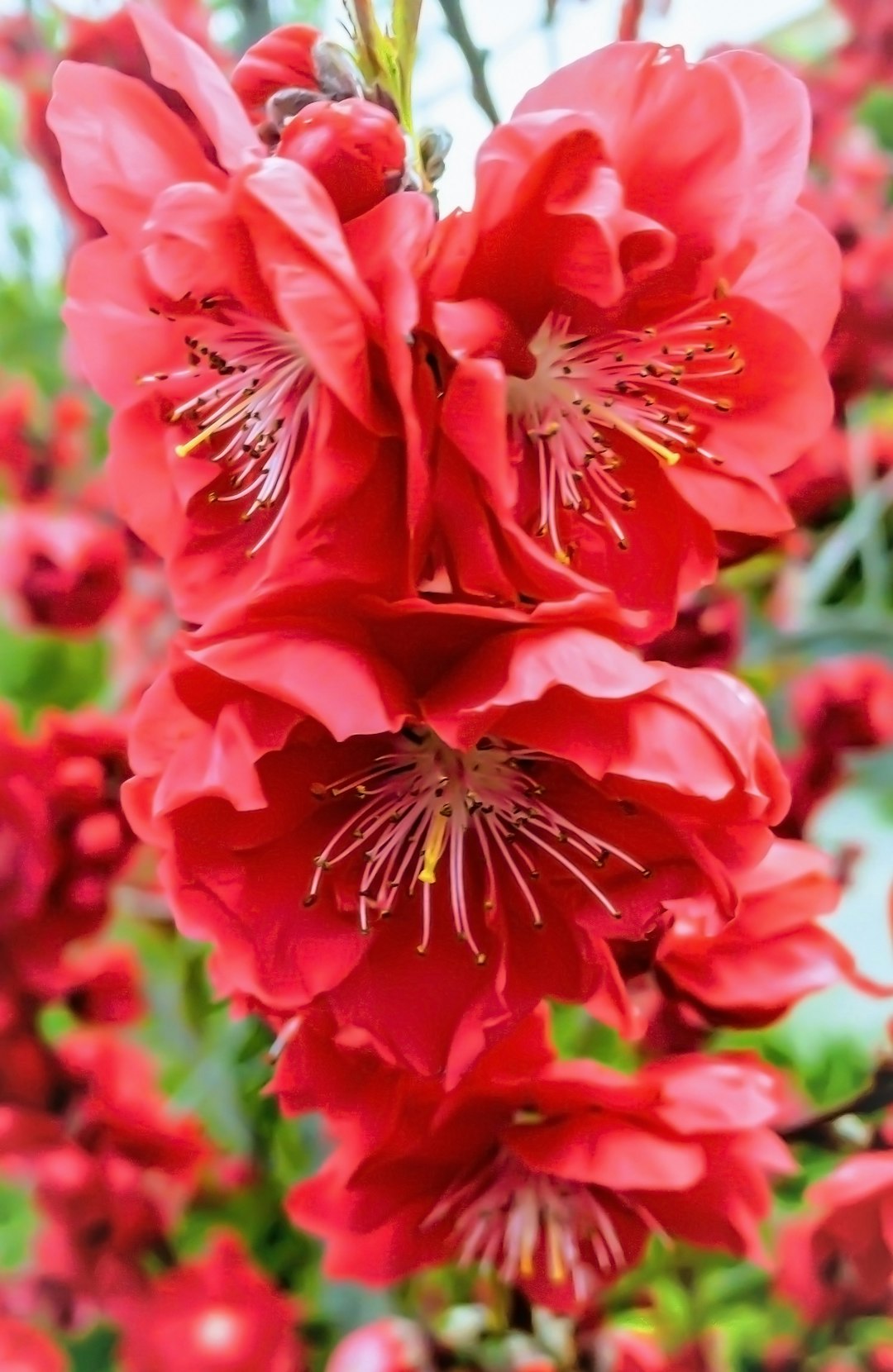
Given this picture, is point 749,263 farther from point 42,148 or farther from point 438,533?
point 42,148

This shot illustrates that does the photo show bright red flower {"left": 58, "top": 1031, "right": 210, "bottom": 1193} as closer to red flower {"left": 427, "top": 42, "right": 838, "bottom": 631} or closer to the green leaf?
the green leaf

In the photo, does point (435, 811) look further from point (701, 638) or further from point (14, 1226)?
point (14, 1226)

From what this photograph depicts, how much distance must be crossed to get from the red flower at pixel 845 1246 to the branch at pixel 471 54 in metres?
0.35

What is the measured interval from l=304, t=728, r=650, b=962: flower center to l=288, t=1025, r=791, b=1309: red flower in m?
0.05

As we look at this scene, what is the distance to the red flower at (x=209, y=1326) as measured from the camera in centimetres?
42

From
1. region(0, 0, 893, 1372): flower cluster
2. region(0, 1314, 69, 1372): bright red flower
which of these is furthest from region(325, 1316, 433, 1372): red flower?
region(0, 1314, 69, 1372): bright red flower

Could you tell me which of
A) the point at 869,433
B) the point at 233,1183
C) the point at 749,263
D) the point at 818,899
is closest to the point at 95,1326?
the point at 233,1183

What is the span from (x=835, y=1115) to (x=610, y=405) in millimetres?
249

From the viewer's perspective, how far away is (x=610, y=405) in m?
0.26

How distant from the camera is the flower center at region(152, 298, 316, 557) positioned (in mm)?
252

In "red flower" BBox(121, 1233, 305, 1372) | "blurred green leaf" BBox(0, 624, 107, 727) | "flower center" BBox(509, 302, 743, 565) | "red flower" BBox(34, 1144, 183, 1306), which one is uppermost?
"flower center" BBox(509, 302, 743, 565)

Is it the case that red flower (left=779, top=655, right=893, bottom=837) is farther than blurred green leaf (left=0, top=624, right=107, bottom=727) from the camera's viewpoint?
No

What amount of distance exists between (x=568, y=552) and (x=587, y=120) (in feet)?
0.27

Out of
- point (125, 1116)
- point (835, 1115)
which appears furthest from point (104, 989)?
point (835, 1115)
